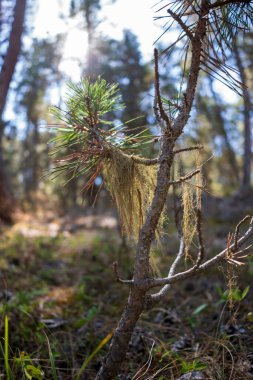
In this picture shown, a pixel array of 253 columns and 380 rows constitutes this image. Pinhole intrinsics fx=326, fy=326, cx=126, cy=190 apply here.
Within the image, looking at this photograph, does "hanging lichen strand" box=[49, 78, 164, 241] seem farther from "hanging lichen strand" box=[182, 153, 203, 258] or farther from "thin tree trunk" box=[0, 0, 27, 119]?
"thin tree trunk" box=[0, 0, 27, 119]

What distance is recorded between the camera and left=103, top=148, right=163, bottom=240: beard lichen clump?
2.03 meters

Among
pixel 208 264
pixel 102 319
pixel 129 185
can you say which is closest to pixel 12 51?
pixel 129 185

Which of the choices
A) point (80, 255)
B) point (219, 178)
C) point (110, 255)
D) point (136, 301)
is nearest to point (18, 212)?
point (80, 255)

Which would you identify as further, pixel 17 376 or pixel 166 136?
pixel 17 376

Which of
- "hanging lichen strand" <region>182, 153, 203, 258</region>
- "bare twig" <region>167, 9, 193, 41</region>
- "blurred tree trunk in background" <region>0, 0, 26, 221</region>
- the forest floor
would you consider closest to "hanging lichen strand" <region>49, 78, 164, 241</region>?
"hanging lichen strand" <region>182, 153, 203, 258</region>

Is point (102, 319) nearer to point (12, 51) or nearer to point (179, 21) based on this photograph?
point (179, 21)

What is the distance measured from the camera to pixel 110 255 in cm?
584

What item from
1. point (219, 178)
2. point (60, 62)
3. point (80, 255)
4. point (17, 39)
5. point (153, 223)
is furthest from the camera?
point (219, 178)

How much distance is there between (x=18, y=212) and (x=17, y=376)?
7.68 metres

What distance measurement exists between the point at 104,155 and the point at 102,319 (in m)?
2.14

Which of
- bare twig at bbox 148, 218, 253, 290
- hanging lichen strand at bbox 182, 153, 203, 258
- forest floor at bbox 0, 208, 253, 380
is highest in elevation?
hanging lichen strand at bbox 182, 153, 203, 258

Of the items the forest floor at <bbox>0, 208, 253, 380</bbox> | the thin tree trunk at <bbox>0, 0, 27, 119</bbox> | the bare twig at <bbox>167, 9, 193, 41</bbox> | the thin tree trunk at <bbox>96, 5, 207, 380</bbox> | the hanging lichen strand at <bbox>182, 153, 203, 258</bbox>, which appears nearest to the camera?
the bare twig at <bbox>167, 9, 193, 41</bbox>

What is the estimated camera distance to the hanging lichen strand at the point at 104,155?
6.63 ft

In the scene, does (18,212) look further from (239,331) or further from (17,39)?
(239,331)
